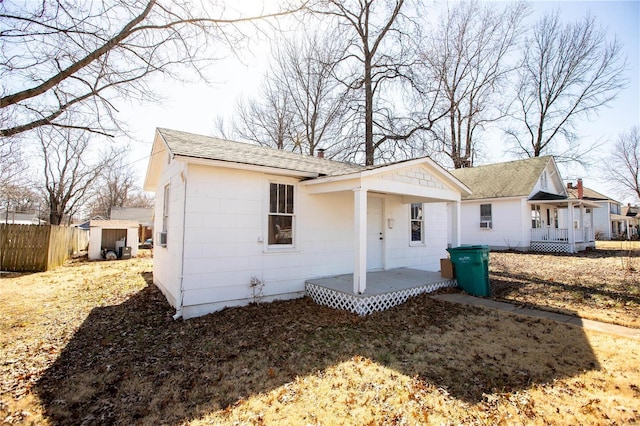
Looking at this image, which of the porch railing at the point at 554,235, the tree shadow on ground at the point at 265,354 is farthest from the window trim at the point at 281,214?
the porch railing at the point at 554,235

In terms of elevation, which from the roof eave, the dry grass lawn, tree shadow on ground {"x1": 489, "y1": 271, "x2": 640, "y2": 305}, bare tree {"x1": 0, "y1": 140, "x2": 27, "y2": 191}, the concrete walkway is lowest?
the dry grass lawn

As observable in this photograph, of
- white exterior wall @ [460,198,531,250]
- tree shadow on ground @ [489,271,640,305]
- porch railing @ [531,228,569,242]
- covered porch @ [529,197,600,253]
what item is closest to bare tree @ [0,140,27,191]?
tree shadow on ground @ [489,271,640,305]

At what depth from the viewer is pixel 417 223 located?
10.4 meters

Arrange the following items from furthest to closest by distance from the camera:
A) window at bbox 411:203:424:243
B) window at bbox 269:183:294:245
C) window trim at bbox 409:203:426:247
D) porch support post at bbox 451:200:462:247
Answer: window at bbox 411:203:424:243
window trim at bbox 409:203:426:247
porch support post at bbox 451:200:462:247
window at bbox 269:183:294:245

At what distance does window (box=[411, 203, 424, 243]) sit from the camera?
33.8 feet

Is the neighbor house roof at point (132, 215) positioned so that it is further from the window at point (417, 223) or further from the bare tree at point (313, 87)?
the window at point (417, 223)

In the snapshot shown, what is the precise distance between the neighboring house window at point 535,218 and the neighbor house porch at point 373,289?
13981mm

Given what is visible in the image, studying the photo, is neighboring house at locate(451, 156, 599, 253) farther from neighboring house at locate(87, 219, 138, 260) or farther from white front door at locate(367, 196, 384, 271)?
neighboring house at locate(87, 219, 138, 260)

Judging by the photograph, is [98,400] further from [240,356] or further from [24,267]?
[24,267]

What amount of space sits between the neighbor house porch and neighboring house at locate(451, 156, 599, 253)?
12765 millimetres

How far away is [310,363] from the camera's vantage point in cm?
421

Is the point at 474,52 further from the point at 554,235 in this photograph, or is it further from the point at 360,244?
the point at 360,244

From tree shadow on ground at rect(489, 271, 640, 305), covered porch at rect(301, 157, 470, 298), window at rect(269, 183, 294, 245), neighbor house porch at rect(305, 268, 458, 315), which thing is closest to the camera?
neighbor house porch at rect(305, 268, 458, 315)

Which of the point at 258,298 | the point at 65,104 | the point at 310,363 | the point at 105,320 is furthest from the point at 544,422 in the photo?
the point at 65,104
